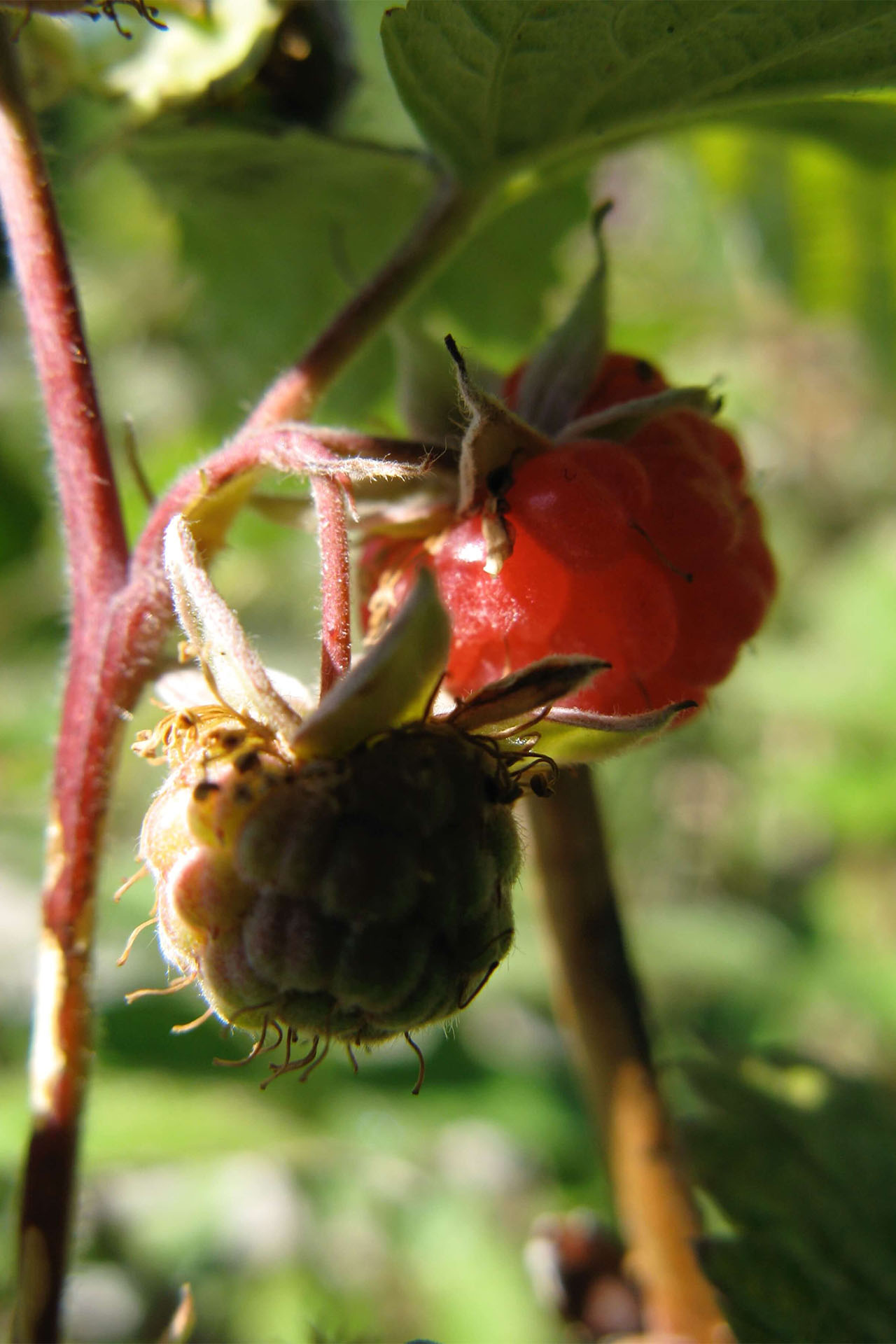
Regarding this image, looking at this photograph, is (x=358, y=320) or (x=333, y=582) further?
(x=358, y=320)

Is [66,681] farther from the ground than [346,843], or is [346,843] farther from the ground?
[66,681]

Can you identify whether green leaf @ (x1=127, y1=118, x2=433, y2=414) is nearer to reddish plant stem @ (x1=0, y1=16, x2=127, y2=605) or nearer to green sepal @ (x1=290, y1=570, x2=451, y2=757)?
reddish plant stem @ (x1=0, y1=16, x2=127, y2=605)

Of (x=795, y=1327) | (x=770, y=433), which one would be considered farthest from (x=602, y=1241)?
(x=770, y=433)

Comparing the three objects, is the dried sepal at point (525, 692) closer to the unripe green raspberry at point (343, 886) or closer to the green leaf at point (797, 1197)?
the unripe green raspberry at point (343, 886)

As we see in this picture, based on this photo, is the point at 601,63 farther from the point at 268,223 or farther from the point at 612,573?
the point at 268,223

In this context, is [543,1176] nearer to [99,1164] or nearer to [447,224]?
[99,1164]

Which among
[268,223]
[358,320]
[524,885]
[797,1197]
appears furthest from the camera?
[268,223]

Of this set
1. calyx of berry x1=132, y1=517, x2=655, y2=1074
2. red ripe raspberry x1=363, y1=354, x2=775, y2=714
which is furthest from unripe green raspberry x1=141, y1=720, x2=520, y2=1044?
red ripe raspberry x1=363, y1=354, x2=775, y2=714

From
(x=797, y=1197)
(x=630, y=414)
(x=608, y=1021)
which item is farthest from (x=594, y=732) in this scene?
(x=797, y=1197)
